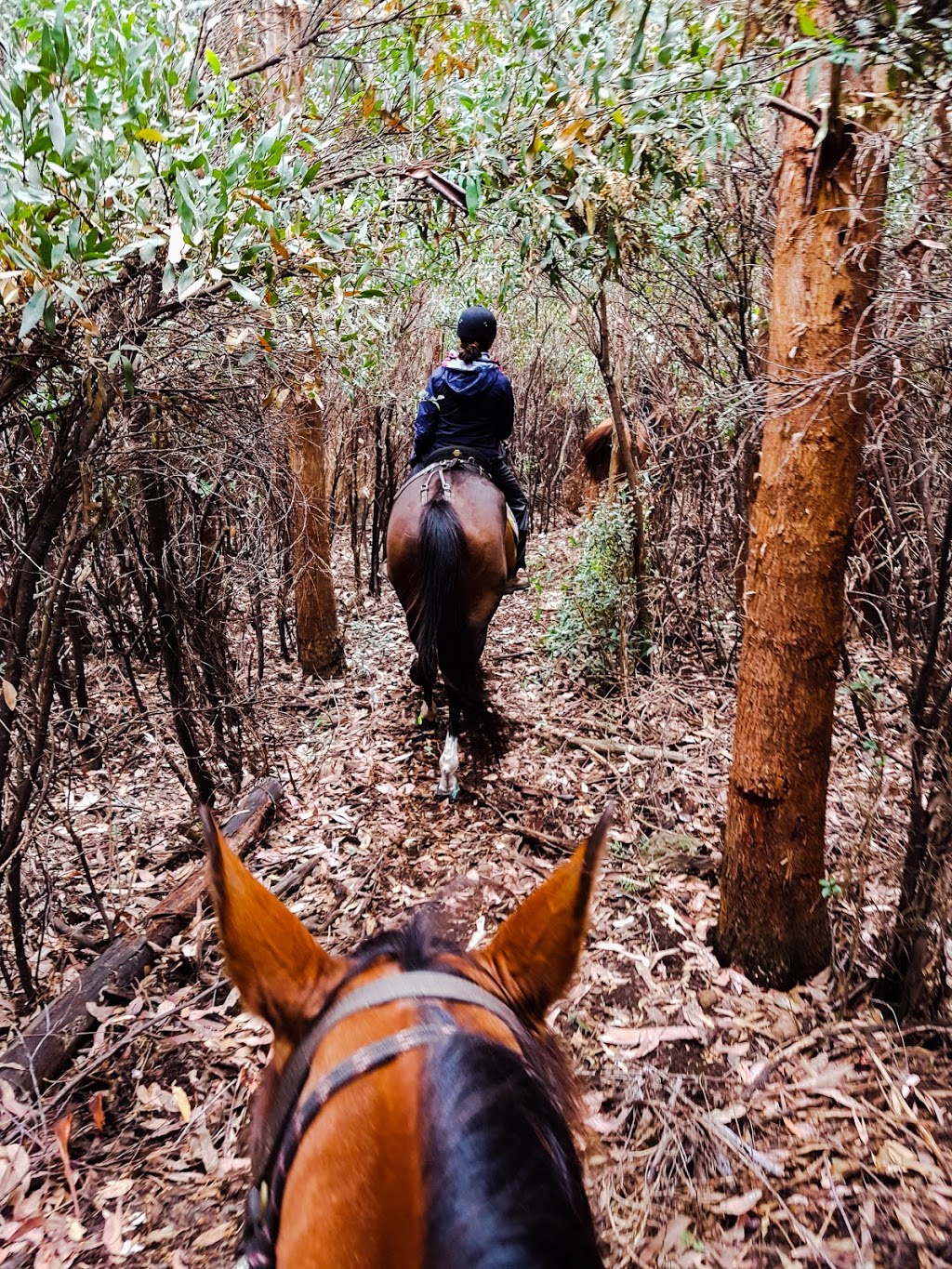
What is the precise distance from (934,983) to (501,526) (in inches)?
146

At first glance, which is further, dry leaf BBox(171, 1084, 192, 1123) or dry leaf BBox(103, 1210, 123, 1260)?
dry leaf BBox(171, 1084, 192, 1123)

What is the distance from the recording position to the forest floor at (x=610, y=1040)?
2.24 meters

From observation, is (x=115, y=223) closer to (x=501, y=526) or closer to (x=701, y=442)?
(x=501, y=526)

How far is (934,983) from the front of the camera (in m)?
2.71

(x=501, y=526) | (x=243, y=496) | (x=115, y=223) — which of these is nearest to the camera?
(x=115, y=223)

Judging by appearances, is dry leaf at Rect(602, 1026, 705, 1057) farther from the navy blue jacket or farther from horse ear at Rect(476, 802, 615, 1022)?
the navy blue jacket

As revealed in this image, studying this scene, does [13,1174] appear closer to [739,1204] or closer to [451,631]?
[739,1204]

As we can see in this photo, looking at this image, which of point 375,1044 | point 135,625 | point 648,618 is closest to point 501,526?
point 648,618

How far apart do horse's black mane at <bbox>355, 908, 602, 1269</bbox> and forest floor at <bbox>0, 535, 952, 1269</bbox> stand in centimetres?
42

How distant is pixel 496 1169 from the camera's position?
0.75 metres

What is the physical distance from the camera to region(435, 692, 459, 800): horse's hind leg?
5.01 meters

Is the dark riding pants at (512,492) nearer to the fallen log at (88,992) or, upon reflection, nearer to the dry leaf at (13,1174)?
the fallen log at (88,992)

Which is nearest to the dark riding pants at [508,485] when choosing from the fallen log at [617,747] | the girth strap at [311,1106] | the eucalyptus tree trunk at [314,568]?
the eucalyptus tree trunk at [314,568]

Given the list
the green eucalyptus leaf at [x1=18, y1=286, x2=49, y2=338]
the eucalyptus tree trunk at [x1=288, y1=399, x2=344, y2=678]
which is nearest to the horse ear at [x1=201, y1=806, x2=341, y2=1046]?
the green eucalyptus leaf at [x1=18, y1=286, x2=49, y2=338]
